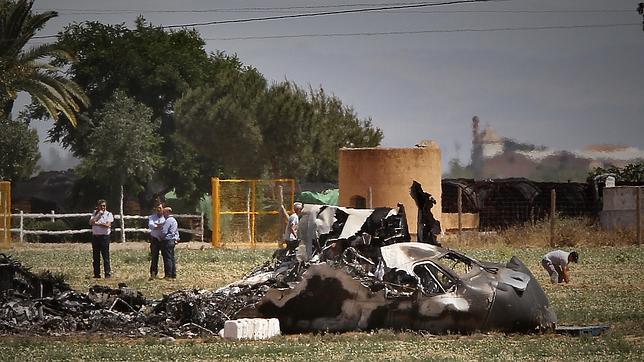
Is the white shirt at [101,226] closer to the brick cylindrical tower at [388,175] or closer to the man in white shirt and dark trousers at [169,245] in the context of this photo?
the man in white shirt and dark trousers at [169,245]

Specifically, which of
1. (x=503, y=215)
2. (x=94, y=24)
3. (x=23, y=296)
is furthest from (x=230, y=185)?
(x=94, y=24)

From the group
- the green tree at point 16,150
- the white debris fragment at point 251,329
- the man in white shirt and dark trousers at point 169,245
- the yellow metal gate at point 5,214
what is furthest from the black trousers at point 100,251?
the green tree at point 16,150

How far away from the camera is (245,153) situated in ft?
252

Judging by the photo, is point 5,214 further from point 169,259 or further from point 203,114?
point 203,114

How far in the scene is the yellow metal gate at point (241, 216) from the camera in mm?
48312

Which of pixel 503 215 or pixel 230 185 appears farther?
pixel 503 215

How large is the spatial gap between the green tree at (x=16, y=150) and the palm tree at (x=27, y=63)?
40163mm

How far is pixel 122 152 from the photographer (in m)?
72.6

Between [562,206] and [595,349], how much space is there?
37806mm

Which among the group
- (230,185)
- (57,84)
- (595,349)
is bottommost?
(595,349)

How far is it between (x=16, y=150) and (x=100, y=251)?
2102 inches

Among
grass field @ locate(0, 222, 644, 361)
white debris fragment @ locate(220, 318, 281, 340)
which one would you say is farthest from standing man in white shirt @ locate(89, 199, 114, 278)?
white debris fragment @ locate(220, 318, 281, 340)

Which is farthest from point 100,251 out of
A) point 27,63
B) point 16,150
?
point 16,150

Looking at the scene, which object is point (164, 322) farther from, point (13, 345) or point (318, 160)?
point (318, 160)
